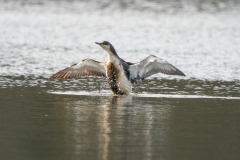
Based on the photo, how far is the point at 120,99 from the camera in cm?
1680

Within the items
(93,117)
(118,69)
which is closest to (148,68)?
(118,69)

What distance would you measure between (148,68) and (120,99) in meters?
1.58

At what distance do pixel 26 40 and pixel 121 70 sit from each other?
15.2m

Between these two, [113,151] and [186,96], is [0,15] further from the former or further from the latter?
[113,151]

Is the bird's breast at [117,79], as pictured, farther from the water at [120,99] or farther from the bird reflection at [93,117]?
the bird reflection at [93,117]

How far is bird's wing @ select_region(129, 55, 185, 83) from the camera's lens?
17859mm

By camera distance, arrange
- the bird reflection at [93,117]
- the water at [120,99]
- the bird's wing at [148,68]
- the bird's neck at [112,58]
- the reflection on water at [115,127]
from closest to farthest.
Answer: the reflection on water at [115,127], the water at [120,99], the bird reflection at [93,117], the bird's neck at [112,58], the bird's wing at [148,68]

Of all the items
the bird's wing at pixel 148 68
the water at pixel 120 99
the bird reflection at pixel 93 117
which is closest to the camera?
the water at pixel 120 99

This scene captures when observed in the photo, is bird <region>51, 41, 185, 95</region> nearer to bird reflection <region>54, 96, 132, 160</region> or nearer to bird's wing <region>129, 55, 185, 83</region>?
bird's wing <region>129, 55, 185, 83</region>

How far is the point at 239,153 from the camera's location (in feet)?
36.1

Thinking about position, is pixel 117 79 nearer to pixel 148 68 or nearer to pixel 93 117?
pixel 148 68

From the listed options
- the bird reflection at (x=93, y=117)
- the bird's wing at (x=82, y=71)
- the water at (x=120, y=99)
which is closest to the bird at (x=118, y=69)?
the bird's wing at (x=82, y=71)

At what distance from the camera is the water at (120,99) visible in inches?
446

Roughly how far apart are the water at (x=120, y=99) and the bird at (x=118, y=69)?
34 cm
